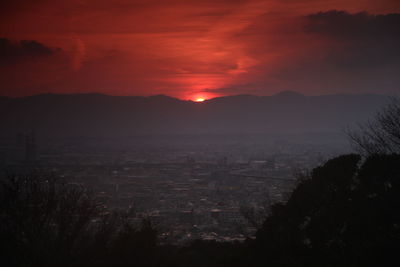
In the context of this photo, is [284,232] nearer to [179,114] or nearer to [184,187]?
[184,187]

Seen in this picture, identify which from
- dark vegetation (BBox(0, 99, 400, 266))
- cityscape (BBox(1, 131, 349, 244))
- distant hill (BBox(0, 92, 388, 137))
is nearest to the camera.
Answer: dark vegetation (BBox(0, 99, 400, 266))

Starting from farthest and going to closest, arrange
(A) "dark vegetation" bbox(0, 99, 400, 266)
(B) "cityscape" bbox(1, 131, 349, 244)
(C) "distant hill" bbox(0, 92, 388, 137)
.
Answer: (C) "distant hill" bbox(0, 92, 388, 137), (B) "cityscape" bbox(1, 131, 349, 244), (A) "dark vegetation" bbox(0, 99, 400, 266)

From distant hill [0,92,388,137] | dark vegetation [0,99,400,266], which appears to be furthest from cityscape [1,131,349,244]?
distant hill [0,92,388,137]

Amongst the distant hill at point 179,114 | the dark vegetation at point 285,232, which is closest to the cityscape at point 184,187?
the dark vegetation at point 285,232

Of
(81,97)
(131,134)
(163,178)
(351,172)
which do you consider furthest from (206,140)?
(351,172)

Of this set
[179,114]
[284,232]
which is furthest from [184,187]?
[179,114]

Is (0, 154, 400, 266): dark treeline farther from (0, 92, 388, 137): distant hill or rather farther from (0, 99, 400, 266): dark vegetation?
(0, 92, 388, 137): distant hill
